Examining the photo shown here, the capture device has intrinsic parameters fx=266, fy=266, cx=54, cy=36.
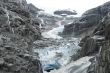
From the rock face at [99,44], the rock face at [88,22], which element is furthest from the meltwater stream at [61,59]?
the rock face at [88,22]

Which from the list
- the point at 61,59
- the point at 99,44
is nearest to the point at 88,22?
the point at 61,59

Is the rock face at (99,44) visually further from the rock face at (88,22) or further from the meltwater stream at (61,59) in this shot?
the meltwater stream at (61,59)

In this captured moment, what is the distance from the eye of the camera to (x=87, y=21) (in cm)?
5394

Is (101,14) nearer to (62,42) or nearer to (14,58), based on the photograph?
(62,42)

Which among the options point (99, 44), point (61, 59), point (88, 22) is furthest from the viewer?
point (88, 22)

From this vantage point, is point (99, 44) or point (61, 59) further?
point (61, 59)

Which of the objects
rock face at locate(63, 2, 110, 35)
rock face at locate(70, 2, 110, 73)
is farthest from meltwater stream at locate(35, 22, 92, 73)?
rock face at locate(63, 2, 110, 35)

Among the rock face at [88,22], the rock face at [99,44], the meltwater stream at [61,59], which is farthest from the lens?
the rock face at [88,22]

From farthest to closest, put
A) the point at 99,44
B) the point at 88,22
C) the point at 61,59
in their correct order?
the point at 88,22 < the point at 61,59 < the point at 99,44

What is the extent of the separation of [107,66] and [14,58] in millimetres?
9275

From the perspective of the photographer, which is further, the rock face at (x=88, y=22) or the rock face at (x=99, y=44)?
the rock face at (x=88, y=22)

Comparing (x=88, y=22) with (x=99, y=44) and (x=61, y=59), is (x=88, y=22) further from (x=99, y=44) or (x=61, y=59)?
(x=99, y=44)

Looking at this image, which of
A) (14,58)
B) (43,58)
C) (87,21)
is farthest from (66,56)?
(87,21)

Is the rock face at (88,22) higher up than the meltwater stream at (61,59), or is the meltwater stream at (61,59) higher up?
the rock face at (88,22)
